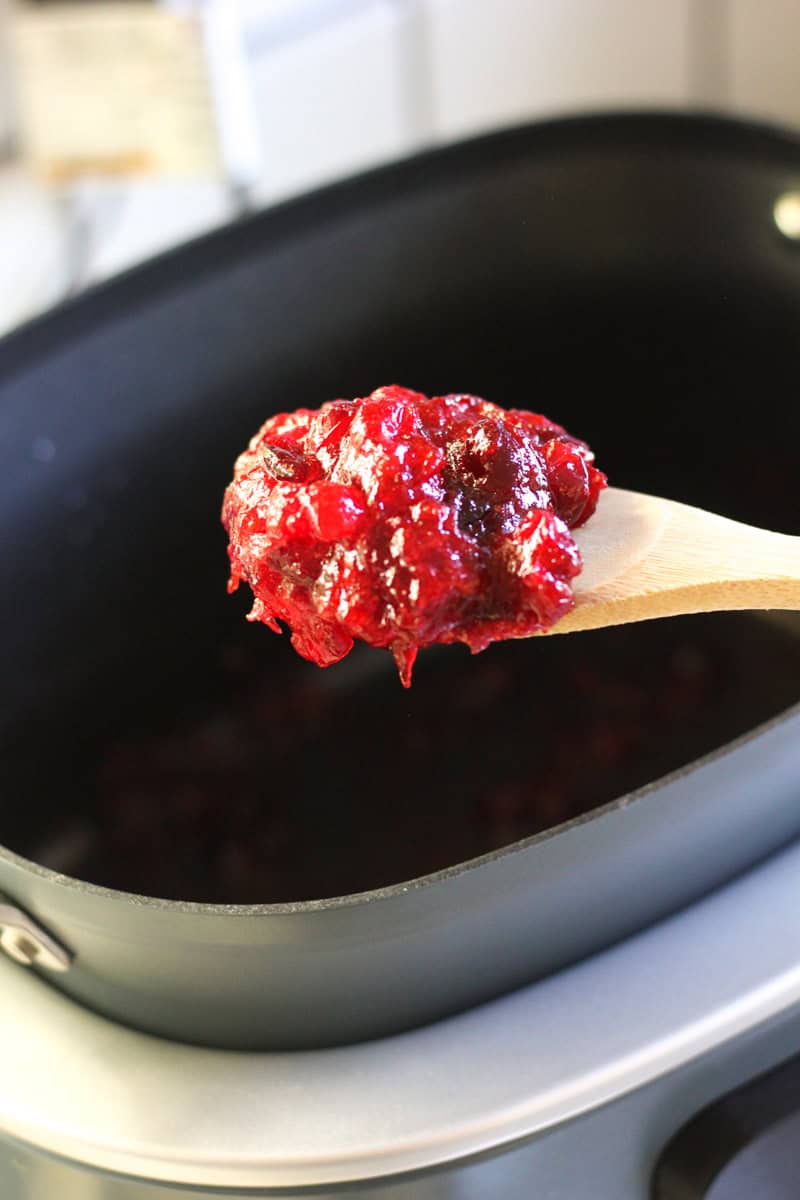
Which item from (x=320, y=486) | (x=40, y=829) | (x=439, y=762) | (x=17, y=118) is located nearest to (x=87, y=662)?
(x=40, y=829)

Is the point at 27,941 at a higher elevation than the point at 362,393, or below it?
below

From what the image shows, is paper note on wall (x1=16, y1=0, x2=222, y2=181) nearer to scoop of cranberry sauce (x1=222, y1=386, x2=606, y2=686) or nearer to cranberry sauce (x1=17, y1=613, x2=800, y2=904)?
cranberry sauce (x1=17, y1=613, x2=800, y2=904)

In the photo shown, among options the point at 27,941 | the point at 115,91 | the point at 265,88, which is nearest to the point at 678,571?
the point at 27,941

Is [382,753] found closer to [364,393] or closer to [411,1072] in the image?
[364,393]

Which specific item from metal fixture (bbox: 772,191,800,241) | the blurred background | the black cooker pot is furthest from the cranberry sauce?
the blurred background

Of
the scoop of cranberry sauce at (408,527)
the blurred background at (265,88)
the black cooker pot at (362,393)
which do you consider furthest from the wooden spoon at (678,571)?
the blurred background at (265,88)

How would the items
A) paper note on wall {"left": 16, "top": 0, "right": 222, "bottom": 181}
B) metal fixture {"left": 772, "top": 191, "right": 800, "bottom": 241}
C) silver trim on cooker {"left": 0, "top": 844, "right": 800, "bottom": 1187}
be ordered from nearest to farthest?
silver trim on cooker {"left": 0, "top": 844, "right": 800, "bottom": 1187}
metal fixture {"left": 772, "top": 191, "right": 800, "bottom": 241}
paper note on wall {"left": 16, "top": 0, "right": 222, "bottom": 181}

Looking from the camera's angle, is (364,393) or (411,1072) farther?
(364,393)
